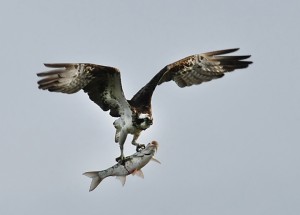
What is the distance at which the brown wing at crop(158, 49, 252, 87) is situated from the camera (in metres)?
32.2

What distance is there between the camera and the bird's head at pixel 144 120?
95.3 feet

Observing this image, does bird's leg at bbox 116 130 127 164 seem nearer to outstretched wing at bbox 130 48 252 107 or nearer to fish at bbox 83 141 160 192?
fish at bbox 83 141 160 192

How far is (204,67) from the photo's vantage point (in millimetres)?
32500

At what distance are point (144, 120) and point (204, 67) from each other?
A: 398 cm

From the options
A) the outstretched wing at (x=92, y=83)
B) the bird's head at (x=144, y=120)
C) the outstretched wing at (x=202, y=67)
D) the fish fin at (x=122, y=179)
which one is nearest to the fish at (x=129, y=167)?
the fish fin at (x=122, y=179)

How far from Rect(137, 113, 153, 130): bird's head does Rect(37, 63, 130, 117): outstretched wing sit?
47 centimetres

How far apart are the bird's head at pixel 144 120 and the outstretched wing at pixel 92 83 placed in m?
0.47

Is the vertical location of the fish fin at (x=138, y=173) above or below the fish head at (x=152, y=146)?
below

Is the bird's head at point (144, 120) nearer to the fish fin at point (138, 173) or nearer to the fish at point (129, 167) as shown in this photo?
the fish at point (129, 167)

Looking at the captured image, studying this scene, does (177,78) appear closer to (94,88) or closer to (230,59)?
(230,59)

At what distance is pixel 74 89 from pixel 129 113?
1.37 meters

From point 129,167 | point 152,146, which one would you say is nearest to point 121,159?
point 129,167

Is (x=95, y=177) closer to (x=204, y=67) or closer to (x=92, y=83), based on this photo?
(x=92, y=83)

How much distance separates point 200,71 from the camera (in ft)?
107
